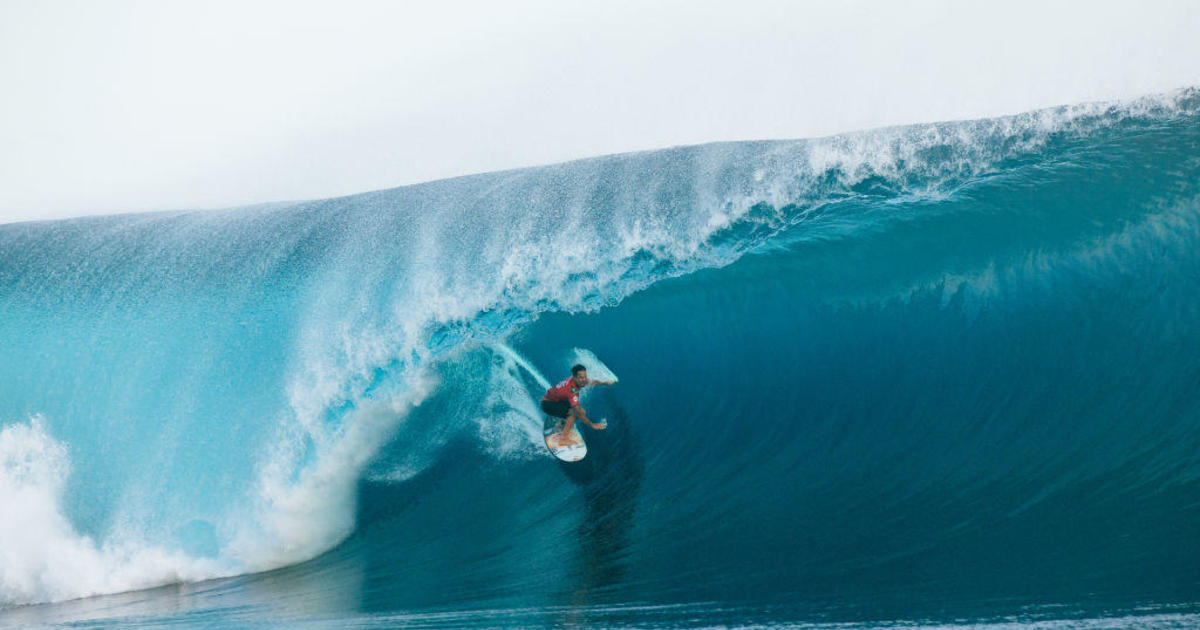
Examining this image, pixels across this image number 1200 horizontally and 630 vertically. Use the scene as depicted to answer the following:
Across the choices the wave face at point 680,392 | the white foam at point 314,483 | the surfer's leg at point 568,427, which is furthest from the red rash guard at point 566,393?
the white foam at point 314,483

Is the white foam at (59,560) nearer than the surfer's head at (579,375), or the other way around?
the surfer's head at (579,375)

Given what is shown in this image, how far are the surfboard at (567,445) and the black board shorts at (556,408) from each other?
0.20 metres

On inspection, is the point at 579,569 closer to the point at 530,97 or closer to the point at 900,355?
the point at 900,355

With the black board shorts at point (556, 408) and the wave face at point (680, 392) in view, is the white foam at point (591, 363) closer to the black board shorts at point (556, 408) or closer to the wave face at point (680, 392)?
the wave face at point (680, 392)

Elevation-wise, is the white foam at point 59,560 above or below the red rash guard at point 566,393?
below

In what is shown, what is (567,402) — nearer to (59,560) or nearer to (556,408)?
(556,408)

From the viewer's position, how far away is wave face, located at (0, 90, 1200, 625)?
18.2 feet

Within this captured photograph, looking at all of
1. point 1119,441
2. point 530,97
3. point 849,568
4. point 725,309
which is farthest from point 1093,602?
point 530,97

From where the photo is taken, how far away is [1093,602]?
14.1 feet

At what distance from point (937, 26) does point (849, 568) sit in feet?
27.2

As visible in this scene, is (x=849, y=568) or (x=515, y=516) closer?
(x=849, y=568)

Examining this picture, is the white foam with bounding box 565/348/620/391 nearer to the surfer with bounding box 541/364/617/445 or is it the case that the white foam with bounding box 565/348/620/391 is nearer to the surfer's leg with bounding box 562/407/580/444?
the surfer with bounding box 541/364/617/445

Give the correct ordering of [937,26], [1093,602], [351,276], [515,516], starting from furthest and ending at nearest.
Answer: [937,26] < [351,276] < [515,516] < [1093,602]

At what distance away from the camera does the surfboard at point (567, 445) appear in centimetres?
671
